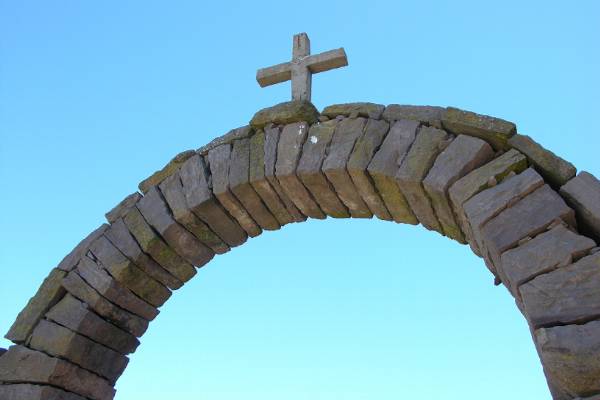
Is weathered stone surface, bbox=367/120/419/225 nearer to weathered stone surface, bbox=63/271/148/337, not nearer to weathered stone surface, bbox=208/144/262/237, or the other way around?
weathered stone surface, bbox=208/144/262/237

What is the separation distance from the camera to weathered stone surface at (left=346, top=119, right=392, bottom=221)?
470 centimetres

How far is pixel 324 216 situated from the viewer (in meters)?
5.42

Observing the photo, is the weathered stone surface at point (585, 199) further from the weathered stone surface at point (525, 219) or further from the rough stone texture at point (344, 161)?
the rough stone texture at point (344, 161)

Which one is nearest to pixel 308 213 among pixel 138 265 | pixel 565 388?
pixel 138 265

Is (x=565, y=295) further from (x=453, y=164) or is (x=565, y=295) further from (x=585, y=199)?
(x=453, y=164)

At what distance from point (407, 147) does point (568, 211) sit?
128cm

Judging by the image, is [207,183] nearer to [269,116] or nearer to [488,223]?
[269,116]

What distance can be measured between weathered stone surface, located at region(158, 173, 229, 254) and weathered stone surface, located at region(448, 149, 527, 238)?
228 cm

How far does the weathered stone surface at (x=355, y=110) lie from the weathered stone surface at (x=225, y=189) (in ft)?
3.14

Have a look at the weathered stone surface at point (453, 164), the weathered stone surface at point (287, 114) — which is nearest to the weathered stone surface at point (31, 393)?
the weathered stone surface at point (287, 114)

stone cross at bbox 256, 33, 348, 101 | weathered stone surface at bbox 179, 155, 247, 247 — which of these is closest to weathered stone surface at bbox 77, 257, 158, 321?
weathered stone surface at bbox 179, 155, 247, 247

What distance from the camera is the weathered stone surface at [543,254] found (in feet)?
11.5

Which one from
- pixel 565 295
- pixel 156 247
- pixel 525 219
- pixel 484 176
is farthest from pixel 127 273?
pixel 565 295

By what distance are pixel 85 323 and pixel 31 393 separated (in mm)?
665
